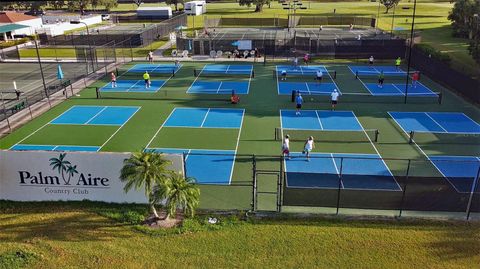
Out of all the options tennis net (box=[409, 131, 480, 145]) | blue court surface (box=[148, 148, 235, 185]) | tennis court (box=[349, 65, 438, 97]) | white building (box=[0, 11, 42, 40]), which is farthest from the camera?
white building (box=[0, 11, 42, 40])

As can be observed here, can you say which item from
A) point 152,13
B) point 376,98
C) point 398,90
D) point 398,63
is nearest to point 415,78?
point 398,90

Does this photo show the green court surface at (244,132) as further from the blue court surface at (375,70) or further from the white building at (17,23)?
the white building at (17,23)

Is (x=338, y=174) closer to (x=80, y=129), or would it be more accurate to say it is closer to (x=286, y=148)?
(x=286, y=148)

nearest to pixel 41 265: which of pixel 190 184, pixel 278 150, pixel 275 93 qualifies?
pixel 190 184

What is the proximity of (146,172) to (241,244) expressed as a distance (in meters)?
3.62

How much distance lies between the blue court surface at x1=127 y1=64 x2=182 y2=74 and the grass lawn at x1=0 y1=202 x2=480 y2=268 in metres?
25.2

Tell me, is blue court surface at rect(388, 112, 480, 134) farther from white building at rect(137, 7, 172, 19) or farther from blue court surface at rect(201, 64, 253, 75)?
white building at rect(137, 7, 172, 19)

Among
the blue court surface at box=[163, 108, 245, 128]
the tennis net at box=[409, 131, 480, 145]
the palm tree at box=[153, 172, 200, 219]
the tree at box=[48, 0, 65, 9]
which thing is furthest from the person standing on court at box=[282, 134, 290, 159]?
the tree at box=[48, 0, 65, 9]

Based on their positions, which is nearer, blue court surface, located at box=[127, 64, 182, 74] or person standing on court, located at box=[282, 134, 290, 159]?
person standing on court, located at box=[282, 134, 290, 159]

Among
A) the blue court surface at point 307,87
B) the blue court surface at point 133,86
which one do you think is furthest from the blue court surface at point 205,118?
the blue court surface at point 307,87

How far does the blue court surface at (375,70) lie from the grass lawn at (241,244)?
85.7ft

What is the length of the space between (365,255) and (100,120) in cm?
1781

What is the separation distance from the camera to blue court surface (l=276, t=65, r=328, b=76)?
3681 centimetres

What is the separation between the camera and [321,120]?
23562mm
